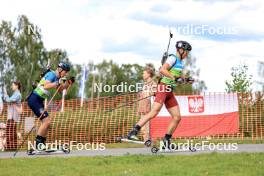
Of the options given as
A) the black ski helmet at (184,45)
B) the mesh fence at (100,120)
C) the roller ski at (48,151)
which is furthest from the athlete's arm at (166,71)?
the mesh fence at (100,120)

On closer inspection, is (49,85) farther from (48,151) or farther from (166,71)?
(166,71)

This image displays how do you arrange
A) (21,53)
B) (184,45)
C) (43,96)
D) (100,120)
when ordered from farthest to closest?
(21,53) → (100,120) → (43,96) → (184,45)

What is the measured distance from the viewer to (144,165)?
9.07 metres

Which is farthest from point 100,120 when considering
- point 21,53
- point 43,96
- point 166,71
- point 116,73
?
point 116,73

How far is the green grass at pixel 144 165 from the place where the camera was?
8.19 metres

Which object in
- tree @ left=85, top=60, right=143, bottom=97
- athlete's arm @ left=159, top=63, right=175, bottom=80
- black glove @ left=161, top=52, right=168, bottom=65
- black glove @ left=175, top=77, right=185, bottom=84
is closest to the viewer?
athlete's arm @ left=159, top=63, right=175, bottom=80

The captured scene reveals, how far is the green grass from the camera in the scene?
26.9ft

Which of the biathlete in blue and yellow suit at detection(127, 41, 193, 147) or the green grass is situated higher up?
the biathlete in blue and yellow suit at detection(127, 41, 193, 147)

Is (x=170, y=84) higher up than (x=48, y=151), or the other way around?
(x=170, y=84)

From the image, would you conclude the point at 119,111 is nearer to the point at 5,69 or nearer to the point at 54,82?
the point at 54,82

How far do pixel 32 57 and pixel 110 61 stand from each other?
110 feet

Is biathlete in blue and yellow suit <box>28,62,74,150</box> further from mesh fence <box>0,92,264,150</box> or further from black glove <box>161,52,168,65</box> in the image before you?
mesh fence <box>0,92,264,150</box>

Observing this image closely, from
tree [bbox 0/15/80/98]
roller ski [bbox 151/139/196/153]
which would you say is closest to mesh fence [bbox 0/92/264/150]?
roller ski [bbox 151/139/196/153]

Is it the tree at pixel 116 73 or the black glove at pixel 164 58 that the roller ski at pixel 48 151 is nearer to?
the black glove at pixel 164 58
